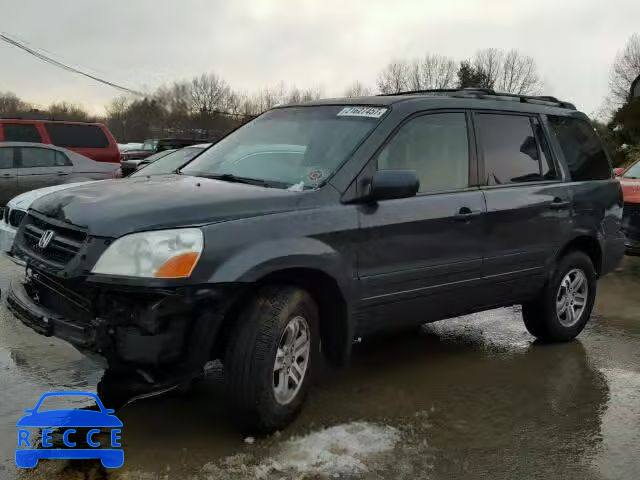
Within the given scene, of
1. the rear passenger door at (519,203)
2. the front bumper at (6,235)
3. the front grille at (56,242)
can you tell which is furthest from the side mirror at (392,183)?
the front bumper at (6,235)

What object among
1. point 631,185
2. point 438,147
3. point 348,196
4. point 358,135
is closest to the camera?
point 348,196

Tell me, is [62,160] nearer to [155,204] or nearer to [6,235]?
[6,235]

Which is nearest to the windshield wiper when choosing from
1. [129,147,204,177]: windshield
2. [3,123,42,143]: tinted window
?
[129,147,204,177]: windshield

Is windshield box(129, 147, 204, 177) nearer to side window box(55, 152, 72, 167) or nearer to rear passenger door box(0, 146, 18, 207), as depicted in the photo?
side window box(55, 152, 72, 167)

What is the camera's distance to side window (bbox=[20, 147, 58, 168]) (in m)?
11.0

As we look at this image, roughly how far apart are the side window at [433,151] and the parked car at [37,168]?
26.6 feet

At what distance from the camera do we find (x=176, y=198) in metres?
3.42

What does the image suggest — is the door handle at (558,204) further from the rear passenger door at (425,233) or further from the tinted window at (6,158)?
the tinted window at (6,158)

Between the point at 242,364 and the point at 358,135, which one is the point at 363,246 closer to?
the point at 358,135

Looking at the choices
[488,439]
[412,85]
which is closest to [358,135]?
[488,439]

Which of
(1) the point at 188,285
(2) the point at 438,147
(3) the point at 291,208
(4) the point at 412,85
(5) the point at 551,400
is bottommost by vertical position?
(5) the point at 551,400

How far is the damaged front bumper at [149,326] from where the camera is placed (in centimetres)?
305

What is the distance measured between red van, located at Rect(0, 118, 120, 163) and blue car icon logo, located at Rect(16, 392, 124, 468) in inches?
397

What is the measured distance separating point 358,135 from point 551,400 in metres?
2.09
